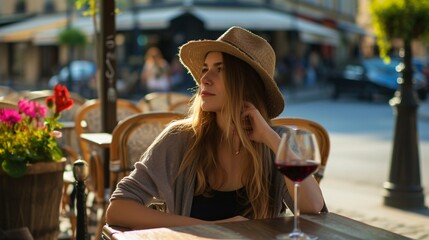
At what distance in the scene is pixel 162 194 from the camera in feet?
10.9

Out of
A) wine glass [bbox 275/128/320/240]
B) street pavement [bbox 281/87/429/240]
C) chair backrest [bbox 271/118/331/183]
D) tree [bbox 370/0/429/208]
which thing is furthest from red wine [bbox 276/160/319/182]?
tree [bbox 370/0/429/208]

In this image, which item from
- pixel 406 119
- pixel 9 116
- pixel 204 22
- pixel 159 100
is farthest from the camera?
pixel 204 22

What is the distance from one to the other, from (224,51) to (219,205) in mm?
629

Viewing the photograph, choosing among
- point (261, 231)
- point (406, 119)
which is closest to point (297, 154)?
point (261, 231)

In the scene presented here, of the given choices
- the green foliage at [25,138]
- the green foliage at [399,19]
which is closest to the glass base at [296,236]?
the green foliage at [25,138]

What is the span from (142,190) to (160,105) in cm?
548

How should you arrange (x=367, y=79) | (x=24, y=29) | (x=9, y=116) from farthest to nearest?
(x=24, y=29) → (x=367, y=79) → (x=9, y=116)

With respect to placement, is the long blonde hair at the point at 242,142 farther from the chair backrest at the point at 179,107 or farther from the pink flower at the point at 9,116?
the chair backrest at the point at 179,107

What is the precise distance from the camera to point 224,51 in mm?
3430

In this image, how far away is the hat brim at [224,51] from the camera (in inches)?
133

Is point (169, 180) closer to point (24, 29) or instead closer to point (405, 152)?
point (405, 152)

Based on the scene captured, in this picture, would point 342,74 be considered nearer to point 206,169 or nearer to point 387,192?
point 387,192

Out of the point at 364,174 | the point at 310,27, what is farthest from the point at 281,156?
the point at 310,27

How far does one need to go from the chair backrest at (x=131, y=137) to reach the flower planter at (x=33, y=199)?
1.16 feet
